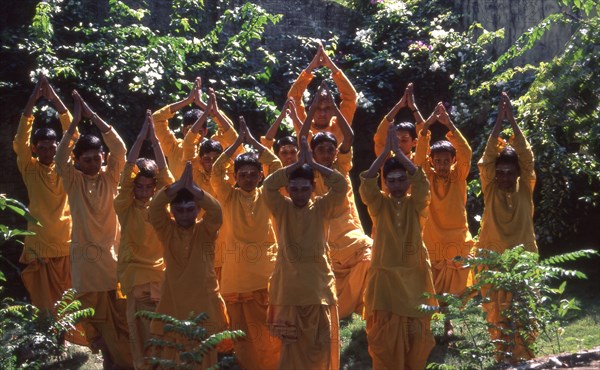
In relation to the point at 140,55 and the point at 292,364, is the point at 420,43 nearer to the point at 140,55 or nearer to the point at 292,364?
the point at 140,55

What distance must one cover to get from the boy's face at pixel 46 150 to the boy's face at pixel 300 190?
96.2 inches

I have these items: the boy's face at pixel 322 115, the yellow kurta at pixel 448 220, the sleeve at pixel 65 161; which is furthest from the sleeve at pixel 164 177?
the yellow kurta at pixel 448 220

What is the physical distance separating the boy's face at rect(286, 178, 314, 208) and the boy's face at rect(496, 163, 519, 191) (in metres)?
1.61

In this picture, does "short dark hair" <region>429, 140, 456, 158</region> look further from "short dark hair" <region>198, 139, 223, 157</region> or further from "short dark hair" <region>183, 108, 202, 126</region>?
"short dark hair" <region>183, 108, 202, 126</region>

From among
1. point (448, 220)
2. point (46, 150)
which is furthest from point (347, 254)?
point (46, 150)

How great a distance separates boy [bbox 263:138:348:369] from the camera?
6.04 m

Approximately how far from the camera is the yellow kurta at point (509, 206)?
6.85 m

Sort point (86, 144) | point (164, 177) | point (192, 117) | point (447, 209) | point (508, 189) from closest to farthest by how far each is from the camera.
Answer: point (164, 177) → point (508, 189) → point (86, 144) → point (447, 209) → point (192, 117)

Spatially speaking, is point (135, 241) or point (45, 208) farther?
point (45, 208)

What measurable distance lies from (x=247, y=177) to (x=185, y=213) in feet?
3.33

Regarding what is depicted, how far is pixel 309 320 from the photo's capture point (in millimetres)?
6055

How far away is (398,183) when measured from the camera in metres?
6.28

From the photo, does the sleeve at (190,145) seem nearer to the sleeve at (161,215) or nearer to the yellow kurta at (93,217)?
the yellow kurta at (93,217)

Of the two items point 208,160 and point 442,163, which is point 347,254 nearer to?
point 442,163
